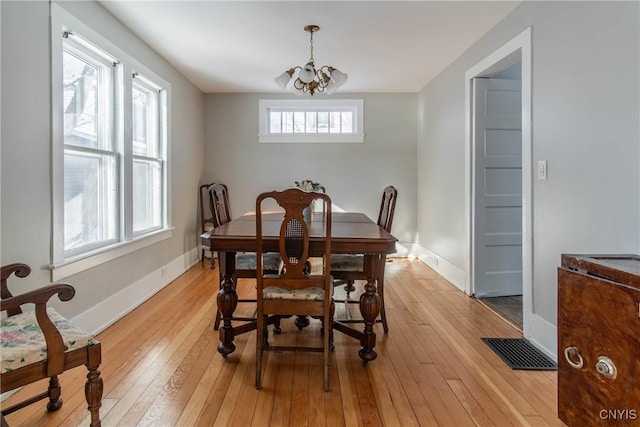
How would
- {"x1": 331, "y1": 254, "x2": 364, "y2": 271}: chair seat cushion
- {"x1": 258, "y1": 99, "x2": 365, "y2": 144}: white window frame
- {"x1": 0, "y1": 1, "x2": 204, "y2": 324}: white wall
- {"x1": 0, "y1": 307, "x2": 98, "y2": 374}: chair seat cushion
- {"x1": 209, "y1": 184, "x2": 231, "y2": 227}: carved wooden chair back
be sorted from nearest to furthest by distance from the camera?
{"x1": 0, "y1": 307, "x2": 98, "y2": 374}: chair seat cushion → {"x1": 0, "y1": 1, "x2": 204, "y2": 324}: white wall → {"x1": 331, "y1": 254, "x2": 364, "y2": 271}: chair seat cushion → {"x1": 209, "y1": 184, "x2": 231, "y2": 227}: carved wooden chair back → {"x1": 258, "y1": 99, "x2": 365, "y2": 144}: white window frame

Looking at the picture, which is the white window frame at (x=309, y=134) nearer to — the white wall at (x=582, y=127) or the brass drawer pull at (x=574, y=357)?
the white wall at (x=582, y=127)

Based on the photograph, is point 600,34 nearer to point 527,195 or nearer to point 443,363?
point 527,195

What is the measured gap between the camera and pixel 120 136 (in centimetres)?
302

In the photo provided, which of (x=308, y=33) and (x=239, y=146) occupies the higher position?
(x=308, y=33)

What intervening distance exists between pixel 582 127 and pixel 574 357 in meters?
1.34

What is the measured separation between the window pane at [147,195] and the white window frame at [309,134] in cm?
189

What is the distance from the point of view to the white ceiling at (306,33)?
2.77 m

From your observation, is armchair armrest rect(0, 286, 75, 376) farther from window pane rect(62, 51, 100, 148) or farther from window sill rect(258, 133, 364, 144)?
window sill rect(258, 133, 364, 144)

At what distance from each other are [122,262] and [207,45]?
2130 millimetres

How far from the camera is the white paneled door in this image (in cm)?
346

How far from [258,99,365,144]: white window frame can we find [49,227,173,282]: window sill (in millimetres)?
2352

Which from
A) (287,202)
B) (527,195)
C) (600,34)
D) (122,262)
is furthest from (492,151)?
(122,262)

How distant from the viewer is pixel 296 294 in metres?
1.98

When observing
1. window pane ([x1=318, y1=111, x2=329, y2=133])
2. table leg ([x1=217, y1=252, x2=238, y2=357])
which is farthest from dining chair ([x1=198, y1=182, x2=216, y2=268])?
table leg ([x1=217, y1=252, x2=238, y2=357])
